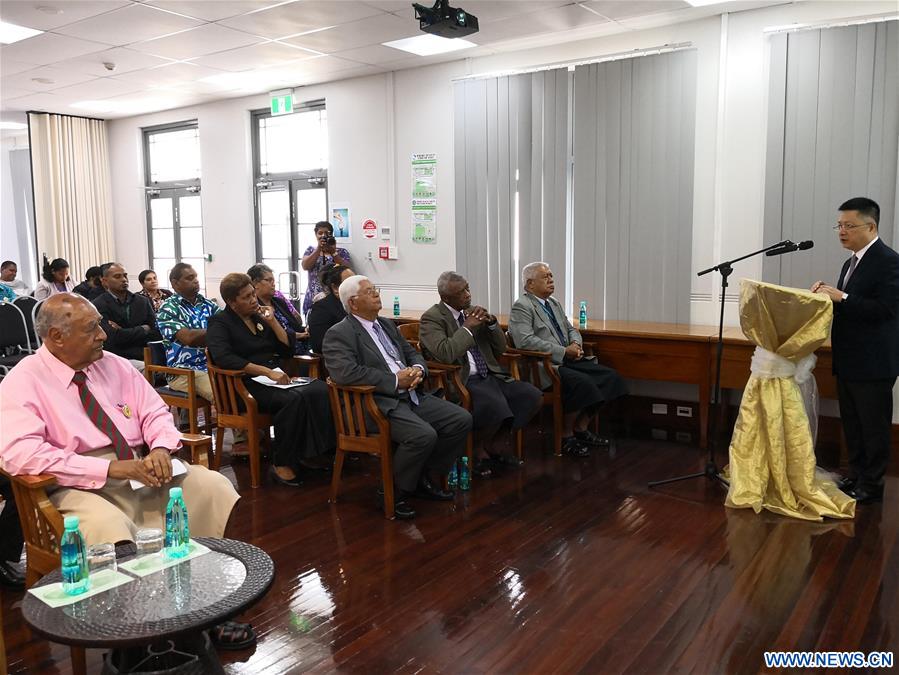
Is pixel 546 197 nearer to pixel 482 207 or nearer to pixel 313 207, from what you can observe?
pixel 482 207

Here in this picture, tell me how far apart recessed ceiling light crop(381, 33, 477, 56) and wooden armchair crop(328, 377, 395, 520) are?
341cm

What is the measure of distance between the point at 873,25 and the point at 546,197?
7.99 feet

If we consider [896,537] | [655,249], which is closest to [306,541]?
[896,537]

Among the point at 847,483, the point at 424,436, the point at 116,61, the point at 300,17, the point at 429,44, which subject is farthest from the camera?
the point at 116,61

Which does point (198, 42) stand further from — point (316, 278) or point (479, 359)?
point (479, 359)

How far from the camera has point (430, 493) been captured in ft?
13.0

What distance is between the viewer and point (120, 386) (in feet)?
9.04

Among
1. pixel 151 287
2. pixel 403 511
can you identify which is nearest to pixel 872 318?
pixel 403 511

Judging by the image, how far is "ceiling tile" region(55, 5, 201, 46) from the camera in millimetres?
5195

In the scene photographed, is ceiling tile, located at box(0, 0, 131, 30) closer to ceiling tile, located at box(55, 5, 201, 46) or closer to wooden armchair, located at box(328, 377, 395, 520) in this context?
ceiling tile, located at box(55, 5, 201, 46)

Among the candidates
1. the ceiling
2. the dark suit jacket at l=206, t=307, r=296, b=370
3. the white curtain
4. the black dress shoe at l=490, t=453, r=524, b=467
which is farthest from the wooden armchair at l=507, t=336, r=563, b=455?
the white curtain

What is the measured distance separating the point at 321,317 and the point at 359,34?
2.41 meters

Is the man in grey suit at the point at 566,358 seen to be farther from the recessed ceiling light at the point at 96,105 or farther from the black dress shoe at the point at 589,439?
the recessed ceiling light at the point at 96,105

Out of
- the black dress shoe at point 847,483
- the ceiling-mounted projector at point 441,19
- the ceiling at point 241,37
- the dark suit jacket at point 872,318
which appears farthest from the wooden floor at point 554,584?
the ceiling at point 241,37
